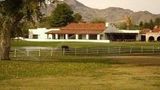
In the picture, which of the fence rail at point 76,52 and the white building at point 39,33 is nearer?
the fence rail at point 76,52

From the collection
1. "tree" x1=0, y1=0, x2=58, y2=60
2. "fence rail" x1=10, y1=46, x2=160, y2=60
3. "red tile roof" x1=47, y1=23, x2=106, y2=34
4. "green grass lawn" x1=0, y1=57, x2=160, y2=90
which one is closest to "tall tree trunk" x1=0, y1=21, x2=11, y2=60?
"tree" x1=0, y1=0, x2=58, y2=60

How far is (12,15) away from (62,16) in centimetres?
10824

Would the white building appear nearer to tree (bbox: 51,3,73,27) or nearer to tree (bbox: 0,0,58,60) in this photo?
tree (bbox: 51,3,73,27)

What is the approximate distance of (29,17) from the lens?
37531 mm

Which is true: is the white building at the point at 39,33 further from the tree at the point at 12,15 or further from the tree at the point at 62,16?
the tree at the point at 12,15

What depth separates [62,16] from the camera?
14475 cm

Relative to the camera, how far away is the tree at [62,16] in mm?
143000

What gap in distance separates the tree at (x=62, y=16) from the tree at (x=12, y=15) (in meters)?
104

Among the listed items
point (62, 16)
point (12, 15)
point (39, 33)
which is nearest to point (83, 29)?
point (39, 33)

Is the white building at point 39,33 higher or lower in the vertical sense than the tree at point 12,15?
lower

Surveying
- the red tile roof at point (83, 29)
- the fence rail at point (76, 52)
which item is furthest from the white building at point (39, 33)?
the fence rail at point (76, 52)

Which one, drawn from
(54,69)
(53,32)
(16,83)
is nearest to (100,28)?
(53,32)

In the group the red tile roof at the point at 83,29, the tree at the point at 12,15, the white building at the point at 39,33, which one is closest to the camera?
the tree at the point at 12,15

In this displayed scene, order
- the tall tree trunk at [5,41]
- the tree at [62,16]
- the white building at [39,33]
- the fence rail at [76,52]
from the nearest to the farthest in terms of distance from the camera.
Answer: the tall tree trunk at [5,41]
the fence rail at [76,52]
the white building at [39,33]
the tree at [62,16]
